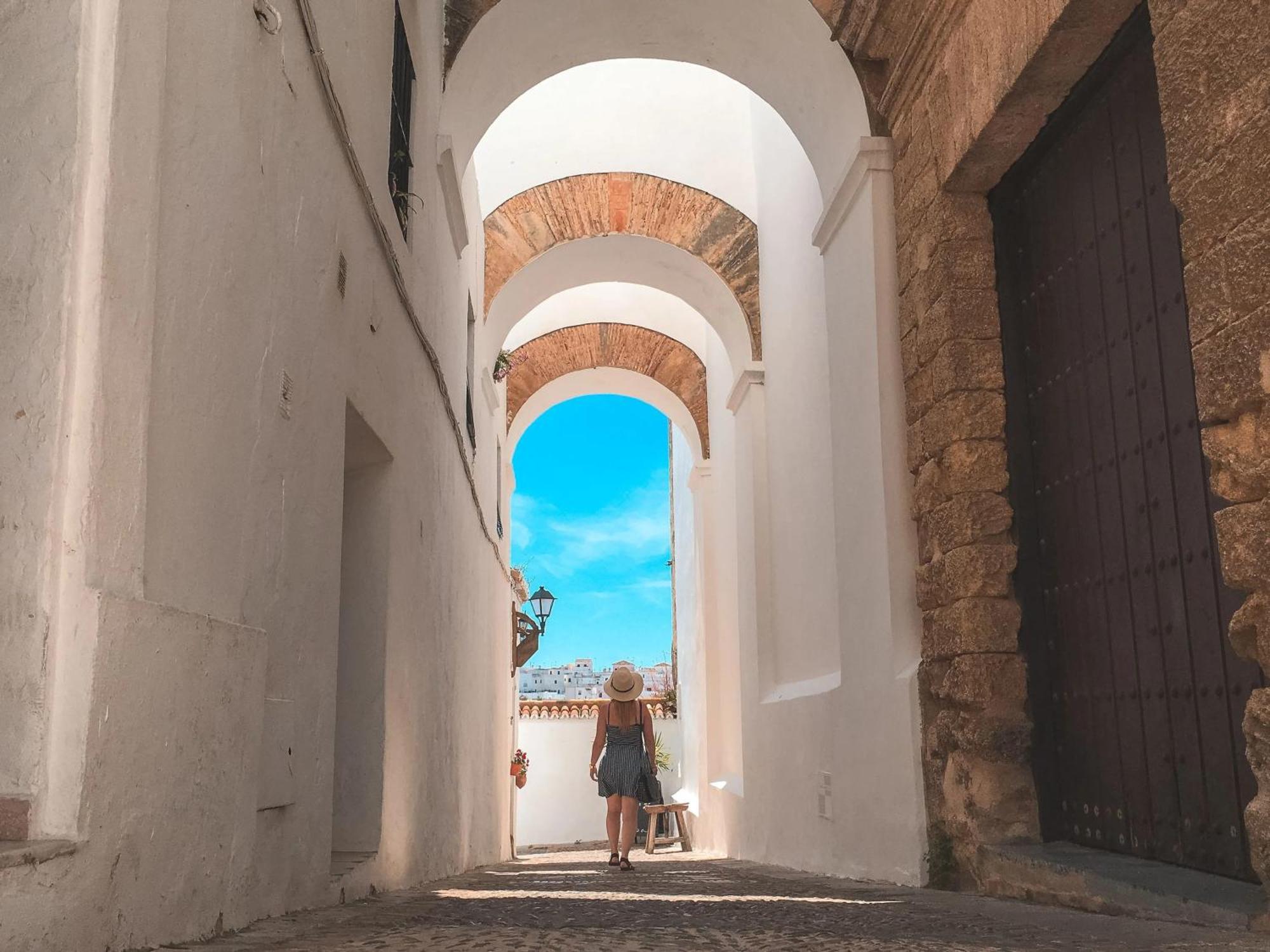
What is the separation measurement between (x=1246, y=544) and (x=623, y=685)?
4.87m

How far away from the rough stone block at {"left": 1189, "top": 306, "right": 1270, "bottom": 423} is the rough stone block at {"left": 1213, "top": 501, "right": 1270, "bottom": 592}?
22cm

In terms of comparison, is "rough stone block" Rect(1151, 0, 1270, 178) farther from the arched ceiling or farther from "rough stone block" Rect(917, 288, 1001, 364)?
the arched ceiling

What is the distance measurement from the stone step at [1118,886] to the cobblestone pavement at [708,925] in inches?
3.9

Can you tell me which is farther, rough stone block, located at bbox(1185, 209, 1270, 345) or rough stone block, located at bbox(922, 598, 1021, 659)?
rough stone block, located at bbox(922, 598, 1021, 659)

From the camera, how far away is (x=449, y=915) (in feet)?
9.92

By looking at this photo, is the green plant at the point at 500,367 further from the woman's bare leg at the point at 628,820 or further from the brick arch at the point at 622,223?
the woman's bare leg at the point at 628,820

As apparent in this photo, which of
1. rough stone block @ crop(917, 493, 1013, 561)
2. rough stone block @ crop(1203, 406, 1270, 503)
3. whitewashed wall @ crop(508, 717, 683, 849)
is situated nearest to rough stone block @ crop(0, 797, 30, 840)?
rough stone block @ crop(1203, 406, 1270, 503)

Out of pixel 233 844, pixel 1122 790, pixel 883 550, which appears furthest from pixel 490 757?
pixel 233 844

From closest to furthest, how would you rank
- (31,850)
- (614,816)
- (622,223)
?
(31,850), (614,816), (622,223)

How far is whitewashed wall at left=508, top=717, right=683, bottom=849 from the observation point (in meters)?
20.9

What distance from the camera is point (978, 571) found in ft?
13.9

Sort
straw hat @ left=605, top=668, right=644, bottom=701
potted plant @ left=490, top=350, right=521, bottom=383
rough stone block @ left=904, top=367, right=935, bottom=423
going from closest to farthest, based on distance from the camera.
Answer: rough stone block @ left=904, top=367, right=935, bottom=423
straw hat @ left=605, top=668, right=644, bottom=701
potted plant @ left=490, top=350, right=521, bottom=383

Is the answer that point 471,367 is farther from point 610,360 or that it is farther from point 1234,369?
point 1234,369

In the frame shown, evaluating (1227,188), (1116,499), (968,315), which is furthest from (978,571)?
(1227,188)
